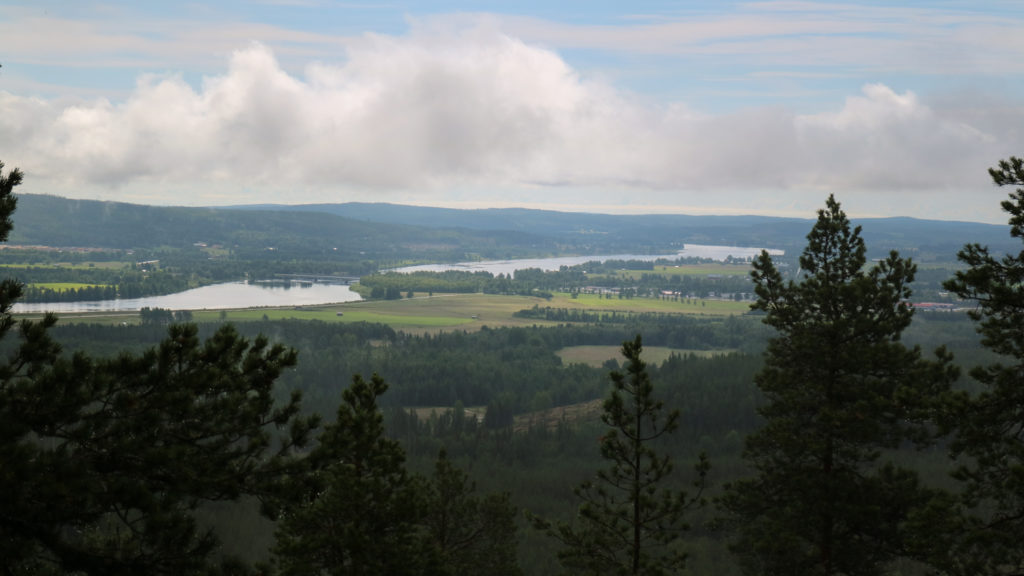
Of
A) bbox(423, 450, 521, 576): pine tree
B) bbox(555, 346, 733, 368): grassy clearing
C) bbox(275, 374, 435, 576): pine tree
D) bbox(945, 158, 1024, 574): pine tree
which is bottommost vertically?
bbox(555, 346, 733, 368): grassy clearing

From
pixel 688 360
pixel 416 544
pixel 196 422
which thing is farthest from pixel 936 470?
pixel 196 422

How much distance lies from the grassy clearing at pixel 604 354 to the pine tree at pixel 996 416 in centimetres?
13631

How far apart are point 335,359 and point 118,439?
135 meters

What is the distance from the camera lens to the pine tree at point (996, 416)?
13.9 m

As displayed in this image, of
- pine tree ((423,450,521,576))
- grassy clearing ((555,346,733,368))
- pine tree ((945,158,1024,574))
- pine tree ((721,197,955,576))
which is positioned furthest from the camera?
grassy clearing ((555,346,733,368))

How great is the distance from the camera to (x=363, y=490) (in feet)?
59.5

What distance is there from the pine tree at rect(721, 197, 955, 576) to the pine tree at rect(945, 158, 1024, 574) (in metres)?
3.28

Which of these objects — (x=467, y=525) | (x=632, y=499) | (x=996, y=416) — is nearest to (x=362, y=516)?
(x=632, y=499)

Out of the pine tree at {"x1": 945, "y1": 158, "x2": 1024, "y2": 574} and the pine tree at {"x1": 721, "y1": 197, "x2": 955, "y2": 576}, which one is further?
the pine tree at {"x1": 721, "y1": 197, "x2": 955, "y2": 576}

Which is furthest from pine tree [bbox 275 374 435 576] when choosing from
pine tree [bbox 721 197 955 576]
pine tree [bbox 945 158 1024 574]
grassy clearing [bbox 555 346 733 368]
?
grassy clearing [bbox 555 346 733 368]

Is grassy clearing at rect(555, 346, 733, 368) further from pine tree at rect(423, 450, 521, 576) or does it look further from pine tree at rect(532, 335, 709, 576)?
pine tree at rect(532, 335, 709, 576)

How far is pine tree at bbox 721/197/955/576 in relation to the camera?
20531 mm

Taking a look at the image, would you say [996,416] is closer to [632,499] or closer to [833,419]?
[833,419]

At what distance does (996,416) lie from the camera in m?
14.9
